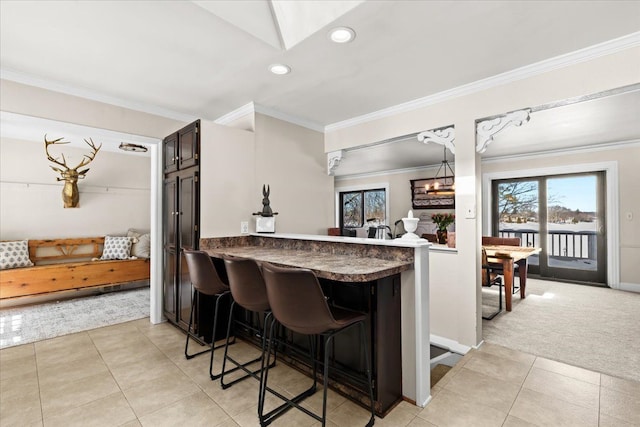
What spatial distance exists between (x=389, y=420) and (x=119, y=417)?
Answer: 1671 millimetres

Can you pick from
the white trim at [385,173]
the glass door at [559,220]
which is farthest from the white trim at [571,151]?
the white trim at [385,173]

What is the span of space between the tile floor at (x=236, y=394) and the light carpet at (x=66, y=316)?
0.49 m

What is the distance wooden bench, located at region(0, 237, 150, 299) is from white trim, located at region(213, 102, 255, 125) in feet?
9.80

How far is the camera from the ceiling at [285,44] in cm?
187

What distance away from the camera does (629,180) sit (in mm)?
4977

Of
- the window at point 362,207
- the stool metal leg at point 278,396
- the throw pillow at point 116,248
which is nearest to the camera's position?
the stool metal leg at point 278,396

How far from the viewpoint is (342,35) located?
2.09m

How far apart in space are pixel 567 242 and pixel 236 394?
6.34m

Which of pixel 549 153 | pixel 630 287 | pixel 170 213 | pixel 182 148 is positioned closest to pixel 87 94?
pixel 182 148

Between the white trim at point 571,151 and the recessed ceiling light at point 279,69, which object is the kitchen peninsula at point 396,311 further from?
the white trim at point 571,151

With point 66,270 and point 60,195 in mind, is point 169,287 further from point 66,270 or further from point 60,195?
point 60,195

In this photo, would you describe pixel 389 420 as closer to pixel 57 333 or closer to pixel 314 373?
pixel 314 373

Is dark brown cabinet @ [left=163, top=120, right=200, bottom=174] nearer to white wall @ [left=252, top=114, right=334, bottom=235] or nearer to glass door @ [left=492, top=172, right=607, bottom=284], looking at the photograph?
white wall @ [left=252, top=114, right=334, bottom=235]

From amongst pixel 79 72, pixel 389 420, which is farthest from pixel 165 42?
pixel 389 420
